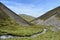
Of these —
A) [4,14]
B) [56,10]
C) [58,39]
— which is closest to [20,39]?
[58,39]

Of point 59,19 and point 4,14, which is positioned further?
point 59,19

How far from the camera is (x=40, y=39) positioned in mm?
23062

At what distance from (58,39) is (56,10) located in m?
22.1

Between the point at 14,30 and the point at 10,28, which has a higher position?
the point at 10,28

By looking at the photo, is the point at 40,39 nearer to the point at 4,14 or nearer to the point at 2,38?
the point at 2,38

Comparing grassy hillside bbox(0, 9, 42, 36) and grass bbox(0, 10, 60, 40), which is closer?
grass bbox(0, 10, 60, 40)

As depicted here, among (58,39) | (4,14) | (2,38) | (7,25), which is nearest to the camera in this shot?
(2,38)

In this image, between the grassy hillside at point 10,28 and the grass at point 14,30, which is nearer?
the grass at point 14,30

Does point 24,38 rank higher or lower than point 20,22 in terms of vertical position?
lower

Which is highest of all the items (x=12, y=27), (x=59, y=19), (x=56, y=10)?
(x=56, y=10)

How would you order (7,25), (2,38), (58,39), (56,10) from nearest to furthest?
(2,38) → (58,39) → (7,25) → (56,10)

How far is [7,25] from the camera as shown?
27.8 meters

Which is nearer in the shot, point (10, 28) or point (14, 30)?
point (14, 30)

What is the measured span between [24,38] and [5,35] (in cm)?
242
